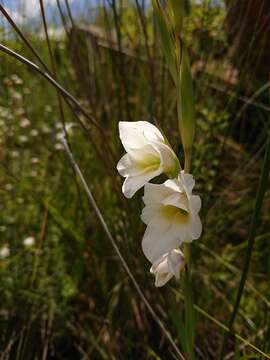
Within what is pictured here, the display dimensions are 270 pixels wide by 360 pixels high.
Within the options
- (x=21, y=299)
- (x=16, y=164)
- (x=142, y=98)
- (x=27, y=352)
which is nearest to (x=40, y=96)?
(x=16, y=164)

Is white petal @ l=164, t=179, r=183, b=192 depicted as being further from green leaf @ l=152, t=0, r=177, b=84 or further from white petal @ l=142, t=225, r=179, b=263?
green leaf @ l=152, t=0, r=177, b=84

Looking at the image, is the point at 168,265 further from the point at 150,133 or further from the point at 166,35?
the point at 166,35

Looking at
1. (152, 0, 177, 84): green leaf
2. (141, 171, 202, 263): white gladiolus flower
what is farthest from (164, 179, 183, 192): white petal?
(152, 0, 177, 84): green leaf

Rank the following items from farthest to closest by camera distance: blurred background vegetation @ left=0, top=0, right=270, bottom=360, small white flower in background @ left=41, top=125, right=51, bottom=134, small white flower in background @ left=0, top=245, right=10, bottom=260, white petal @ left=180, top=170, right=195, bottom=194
→ 1. small white flower in background @ left=41, top=125, right=51, bottom=134
2. small white flower in background @ left=0, top=245, right=10, bottom=260
3. blurred background vegetation @ left=0, top=0, right=270, bottom=360
4. white petal @ left=180, top=170, right=195, bottom=194

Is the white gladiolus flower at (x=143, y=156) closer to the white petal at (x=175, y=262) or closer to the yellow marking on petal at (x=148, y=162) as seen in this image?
the yellow marking on petal at (x=148, y=162)

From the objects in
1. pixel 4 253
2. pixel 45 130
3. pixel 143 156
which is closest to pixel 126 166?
pixel 143 156
